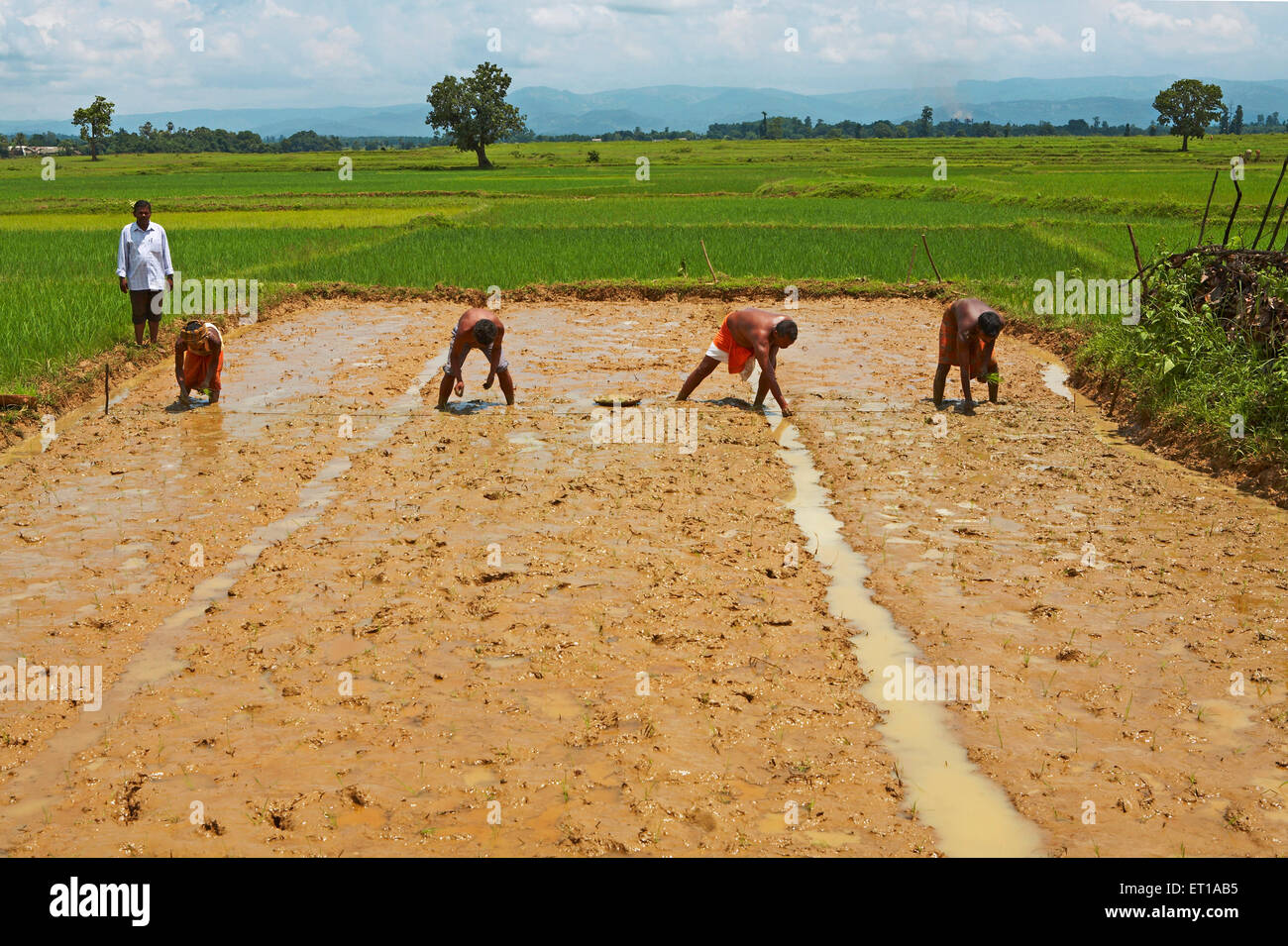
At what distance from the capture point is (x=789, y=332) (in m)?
8.35

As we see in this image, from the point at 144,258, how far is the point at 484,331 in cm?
453

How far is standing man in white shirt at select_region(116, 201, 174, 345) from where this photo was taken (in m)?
10.4

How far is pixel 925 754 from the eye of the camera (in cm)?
393

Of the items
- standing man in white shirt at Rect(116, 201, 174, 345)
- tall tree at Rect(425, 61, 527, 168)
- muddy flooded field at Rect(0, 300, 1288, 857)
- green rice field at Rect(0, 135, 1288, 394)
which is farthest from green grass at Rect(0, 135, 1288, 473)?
tall tree at Rect(425, 61, 527, 168)

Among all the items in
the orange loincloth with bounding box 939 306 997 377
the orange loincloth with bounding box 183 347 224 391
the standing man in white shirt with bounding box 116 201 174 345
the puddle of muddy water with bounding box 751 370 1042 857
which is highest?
the standing man in white shirt with bounding box 116 201 174 345

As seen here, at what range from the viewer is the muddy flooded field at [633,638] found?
349cm

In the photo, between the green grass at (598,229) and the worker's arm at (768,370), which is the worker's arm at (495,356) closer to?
the worker's arm at (768,370)

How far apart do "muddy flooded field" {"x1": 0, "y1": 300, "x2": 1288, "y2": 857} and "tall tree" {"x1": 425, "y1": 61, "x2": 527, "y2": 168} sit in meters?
58.6

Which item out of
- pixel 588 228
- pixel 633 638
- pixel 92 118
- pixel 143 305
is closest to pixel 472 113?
pixel 92 118

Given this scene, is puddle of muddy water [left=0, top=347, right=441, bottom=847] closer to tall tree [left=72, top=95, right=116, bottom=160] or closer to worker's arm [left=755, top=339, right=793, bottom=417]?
worker's arm [left=755, top=339, right=793, bottom=417]

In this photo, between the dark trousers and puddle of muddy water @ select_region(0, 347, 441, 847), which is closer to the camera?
puddle of muddy water @ select_region(0, 347, 441, 847)

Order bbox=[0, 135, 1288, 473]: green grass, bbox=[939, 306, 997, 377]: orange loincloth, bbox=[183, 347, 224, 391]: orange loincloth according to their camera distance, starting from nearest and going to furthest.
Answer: bbox=[939, 306, 997, 377]: orange loincloth < bbox=[183, 347, 224, 391]: orange loincloth < bbox=[0, 135, 1288, 473]: green grass

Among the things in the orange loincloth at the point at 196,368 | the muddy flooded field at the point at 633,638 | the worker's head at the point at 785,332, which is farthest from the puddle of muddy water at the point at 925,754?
the orange loincloth at the point at 196,368

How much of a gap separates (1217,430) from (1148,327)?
6.76 feet
